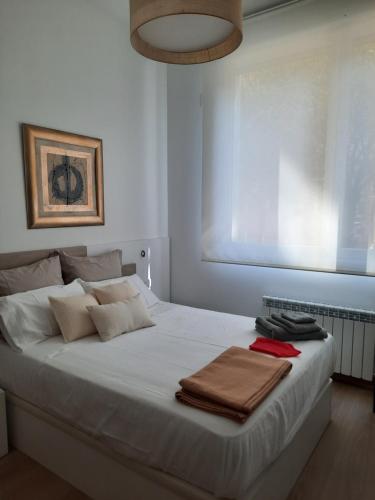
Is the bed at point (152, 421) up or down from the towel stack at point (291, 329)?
down

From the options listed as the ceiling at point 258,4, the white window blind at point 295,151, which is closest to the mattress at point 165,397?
the white window blind at point 295,151

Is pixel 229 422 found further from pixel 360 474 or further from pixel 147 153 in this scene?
pixel 147 153

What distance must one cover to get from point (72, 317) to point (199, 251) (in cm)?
169

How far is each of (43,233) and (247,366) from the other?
5.99ft

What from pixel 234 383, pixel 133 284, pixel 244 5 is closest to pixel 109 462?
pixel 234 383

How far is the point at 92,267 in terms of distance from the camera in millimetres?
2787

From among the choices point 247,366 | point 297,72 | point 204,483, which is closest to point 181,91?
point 297,72

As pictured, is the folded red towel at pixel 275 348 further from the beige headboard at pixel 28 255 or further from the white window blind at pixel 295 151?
the beige headboard at pixel 28 255

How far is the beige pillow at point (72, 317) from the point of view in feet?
7.04

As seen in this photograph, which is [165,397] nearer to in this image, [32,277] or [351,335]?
[32,277]

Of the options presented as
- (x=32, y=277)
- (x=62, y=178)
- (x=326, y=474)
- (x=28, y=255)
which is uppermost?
(x=62, y=178)

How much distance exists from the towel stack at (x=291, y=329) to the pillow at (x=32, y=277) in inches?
60.2

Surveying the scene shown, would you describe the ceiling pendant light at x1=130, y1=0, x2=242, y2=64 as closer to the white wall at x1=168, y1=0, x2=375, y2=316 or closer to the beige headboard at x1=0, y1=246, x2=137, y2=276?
the white wall at x1=168, y1=0, x2=375, y2=316

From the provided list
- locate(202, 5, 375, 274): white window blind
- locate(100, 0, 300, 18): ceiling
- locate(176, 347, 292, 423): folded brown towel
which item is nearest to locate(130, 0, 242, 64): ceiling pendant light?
locate(202, 5, 375, 274): white window blind
